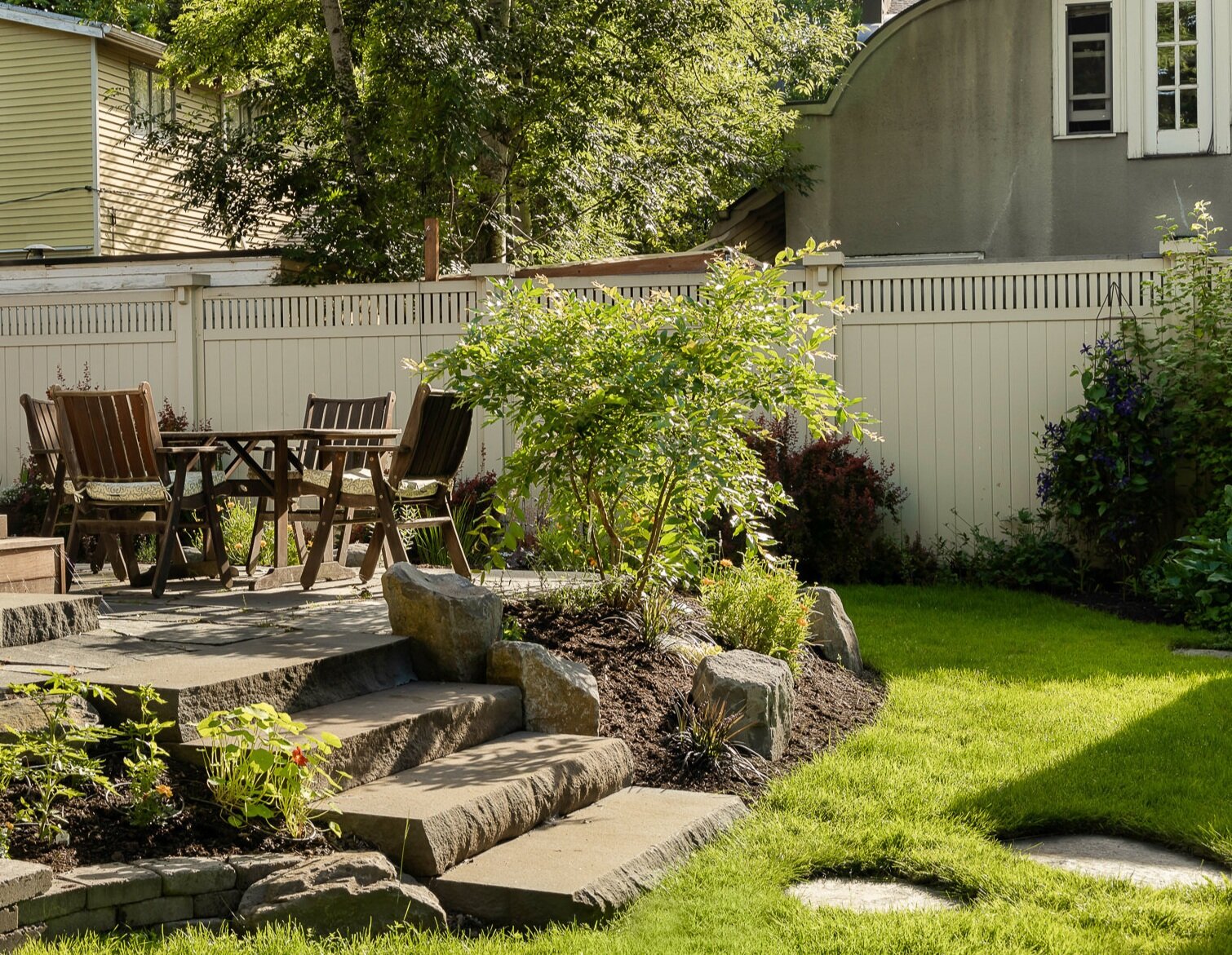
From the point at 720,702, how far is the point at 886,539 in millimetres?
4557

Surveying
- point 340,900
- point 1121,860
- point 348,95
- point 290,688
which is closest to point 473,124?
point 348,95

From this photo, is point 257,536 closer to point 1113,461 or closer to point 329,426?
point 329,426

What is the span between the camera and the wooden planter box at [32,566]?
5.02 metres

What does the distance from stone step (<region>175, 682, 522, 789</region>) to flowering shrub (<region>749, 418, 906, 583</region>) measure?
4167 mm

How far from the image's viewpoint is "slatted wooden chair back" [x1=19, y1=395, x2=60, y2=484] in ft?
23.2

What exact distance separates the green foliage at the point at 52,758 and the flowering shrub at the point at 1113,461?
641cm

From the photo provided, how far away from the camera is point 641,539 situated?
19.5 feet

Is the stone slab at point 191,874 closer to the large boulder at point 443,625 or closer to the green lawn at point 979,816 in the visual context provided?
the green lawn at point 979,816

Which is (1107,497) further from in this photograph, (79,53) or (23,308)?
(79,53)

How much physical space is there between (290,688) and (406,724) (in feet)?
1.35

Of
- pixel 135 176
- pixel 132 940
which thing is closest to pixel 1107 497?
pixel 132 940

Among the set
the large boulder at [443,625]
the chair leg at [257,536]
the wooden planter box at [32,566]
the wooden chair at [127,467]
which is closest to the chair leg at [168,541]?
the wooden chair at [127,467]

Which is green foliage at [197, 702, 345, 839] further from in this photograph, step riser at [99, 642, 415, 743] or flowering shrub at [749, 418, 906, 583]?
flowering shrub at [749, 418, 906, 583]

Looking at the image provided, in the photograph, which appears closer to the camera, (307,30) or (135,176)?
(307,30)
